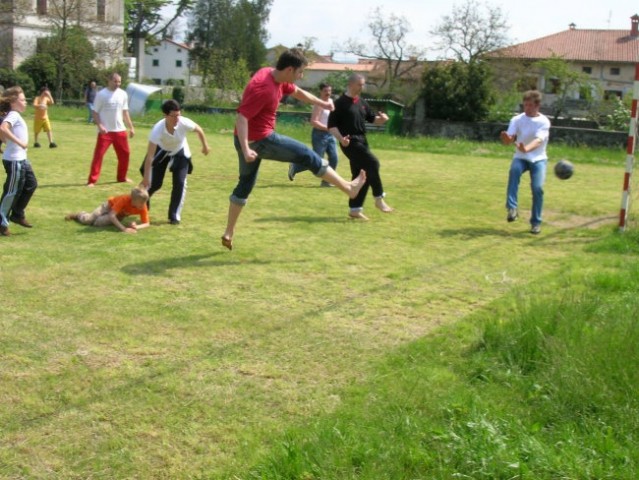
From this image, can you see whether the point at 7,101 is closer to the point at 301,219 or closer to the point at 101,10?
the point at 301,219

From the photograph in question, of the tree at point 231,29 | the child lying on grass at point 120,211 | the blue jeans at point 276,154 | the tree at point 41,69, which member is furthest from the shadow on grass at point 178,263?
the tree at point 231,29

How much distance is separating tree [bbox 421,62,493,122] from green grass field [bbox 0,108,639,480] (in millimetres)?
25645

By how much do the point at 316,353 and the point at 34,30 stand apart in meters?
60.0

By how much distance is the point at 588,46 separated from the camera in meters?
85.4

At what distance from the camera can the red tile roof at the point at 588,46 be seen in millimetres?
82188

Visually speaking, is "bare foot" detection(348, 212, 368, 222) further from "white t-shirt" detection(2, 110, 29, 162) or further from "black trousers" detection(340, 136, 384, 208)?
"white t-shirt" detection(2, 110, 29, 162)

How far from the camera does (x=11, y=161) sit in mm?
9094

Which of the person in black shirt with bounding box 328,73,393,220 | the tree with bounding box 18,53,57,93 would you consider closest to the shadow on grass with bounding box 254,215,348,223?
the person in black shirt with bounding box 328,73,393,220

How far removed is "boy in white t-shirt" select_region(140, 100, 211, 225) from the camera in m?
10.1

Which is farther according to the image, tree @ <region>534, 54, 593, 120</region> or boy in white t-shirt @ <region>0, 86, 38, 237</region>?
tree @ <region>534, 54, 593, 120</region>

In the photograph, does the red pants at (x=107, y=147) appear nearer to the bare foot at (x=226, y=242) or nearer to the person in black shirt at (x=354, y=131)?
the person in black shirt at (x=354, y=131)

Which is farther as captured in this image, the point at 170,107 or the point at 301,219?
the point at 301,219

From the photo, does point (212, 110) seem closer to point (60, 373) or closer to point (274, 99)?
point (274, 99)

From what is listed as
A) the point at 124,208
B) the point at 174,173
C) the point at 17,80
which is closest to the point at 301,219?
the point at 174,173
